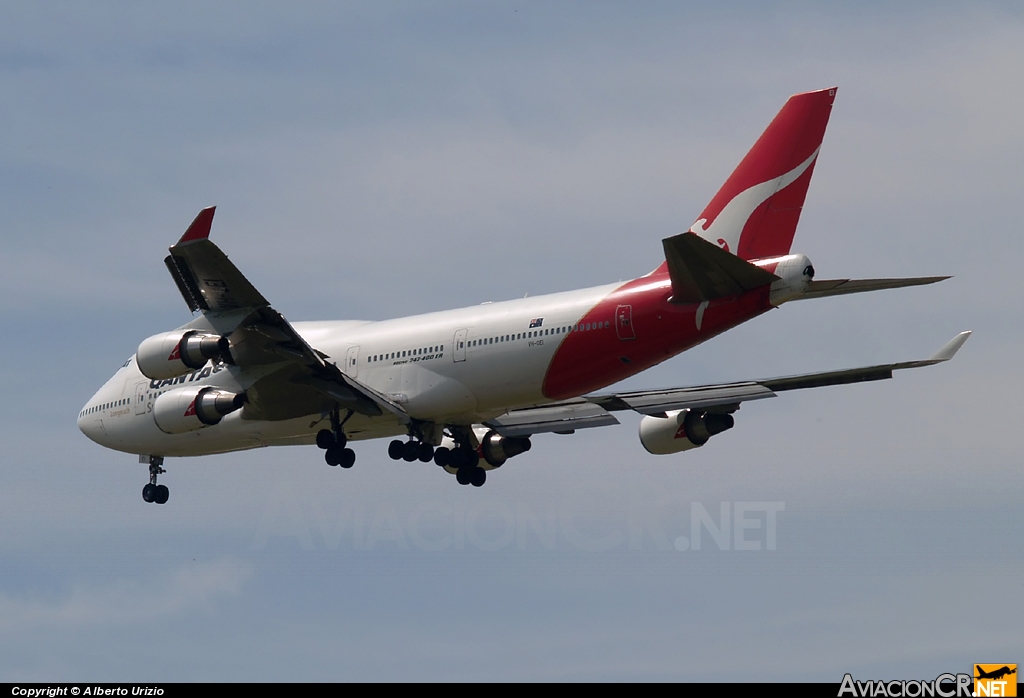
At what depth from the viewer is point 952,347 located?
121 feet

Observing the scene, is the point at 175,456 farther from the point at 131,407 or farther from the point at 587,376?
the point at 587,376

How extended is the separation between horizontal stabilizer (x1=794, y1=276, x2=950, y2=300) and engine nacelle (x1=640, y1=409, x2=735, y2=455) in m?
7.17

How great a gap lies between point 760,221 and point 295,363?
37.4ft

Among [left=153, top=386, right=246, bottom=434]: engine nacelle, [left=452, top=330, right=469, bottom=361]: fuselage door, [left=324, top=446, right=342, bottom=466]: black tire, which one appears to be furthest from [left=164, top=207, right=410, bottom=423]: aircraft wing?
[left=452, top=330, right=469, bottom=361]: fuselage door

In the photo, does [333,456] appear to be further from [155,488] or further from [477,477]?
[155,488]

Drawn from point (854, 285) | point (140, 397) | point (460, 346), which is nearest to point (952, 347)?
point (854, 285)

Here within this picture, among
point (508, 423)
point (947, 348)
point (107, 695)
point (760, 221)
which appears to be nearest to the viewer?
point (107, 695)

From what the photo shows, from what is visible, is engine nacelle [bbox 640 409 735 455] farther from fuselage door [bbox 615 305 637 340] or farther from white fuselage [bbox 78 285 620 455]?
fuselage door [bbox 615 305 637 340]

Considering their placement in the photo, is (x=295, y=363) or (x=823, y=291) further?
(x=295, y=363)

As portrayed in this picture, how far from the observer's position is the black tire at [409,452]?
140 ft

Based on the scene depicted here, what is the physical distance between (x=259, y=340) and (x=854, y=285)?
45.7 feet

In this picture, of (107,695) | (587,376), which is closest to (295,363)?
(587,376)

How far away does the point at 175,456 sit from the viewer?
4750cm

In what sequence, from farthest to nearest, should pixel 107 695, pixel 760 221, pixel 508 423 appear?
pixel 508 423 → pixel 760 221 → pixel 107 695
